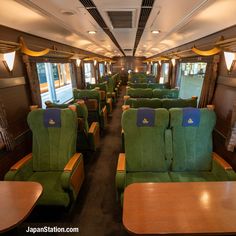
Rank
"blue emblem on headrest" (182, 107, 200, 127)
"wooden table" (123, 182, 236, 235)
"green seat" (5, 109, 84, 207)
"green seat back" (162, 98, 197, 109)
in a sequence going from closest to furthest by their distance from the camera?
"wooden table" (123, 182, 236, 235)
"blue emblem on headrest" (182, 107, 200, 127)
"green seat" (5, 109, 84, 207)
"green seat back" (162, 98, 197, 109)

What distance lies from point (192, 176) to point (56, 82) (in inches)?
190

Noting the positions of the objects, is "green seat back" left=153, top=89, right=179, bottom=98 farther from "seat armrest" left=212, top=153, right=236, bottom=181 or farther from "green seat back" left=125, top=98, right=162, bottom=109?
"seat armrest" left=212, top=153, right=236, bottom=181

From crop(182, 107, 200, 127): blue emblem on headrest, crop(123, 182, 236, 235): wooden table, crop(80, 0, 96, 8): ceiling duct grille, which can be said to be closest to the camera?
crop(123, 182, 236, 235): wooden table

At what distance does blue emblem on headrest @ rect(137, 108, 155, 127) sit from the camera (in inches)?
76.9

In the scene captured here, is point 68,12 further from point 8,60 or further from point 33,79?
point 33,79

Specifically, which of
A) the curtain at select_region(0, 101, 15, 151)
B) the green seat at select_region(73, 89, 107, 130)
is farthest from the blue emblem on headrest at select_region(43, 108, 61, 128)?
the green seat at select_region(73, 89, 107, 130)

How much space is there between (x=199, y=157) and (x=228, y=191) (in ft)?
2.62

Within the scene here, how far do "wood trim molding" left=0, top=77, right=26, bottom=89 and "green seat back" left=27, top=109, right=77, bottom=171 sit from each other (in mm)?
443

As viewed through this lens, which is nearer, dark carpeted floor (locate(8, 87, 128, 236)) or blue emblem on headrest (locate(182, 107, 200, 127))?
dark carpeted floor (locate(8, 87, 128, 236))

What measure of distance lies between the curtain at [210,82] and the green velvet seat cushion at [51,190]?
7.78 feet

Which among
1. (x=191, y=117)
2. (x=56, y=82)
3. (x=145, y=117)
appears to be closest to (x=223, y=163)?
(x=191, y=117)

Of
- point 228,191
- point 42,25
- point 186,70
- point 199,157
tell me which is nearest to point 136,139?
point 199,157

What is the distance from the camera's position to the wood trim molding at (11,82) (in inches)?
76.1

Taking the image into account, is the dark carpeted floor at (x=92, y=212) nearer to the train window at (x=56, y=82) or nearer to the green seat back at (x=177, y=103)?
the green seat back at (x=177, y=103)
